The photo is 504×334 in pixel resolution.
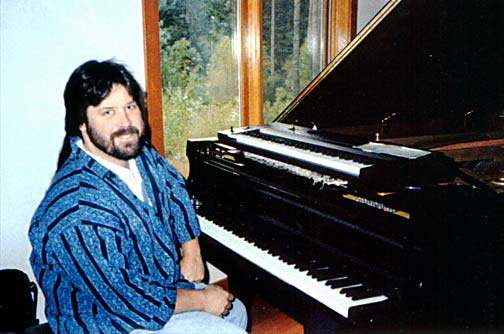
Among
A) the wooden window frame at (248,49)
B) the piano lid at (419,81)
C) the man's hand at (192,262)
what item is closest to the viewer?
the man's hand at (192,262)

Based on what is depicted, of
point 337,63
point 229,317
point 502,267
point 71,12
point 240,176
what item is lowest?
point 229,317

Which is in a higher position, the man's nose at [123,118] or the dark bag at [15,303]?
the man's nose at [123,118]

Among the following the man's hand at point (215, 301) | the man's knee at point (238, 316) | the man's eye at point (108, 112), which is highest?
the man's eye at point (108, 112)

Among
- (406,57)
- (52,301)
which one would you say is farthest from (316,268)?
(406,57)

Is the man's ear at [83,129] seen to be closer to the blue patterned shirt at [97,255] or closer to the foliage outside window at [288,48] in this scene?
the blue patterned shirt at [97,255]

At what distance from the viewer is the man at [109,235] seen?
1.69m

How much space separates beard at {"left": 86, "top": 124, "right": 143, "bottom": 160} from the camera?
193cm

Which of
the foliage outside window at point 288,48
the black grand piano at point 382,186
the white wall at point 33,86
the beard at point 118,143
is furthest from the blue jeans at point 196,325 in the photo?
the foliage outside window at point 288,48

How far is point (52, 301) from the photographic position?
1.77 metres

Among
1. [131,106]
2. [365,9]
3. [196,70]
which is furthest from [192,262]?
[365,9]

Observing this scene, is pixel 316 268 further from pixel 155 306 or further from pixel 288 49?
pixel 288 49

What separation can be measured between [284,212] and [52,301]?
0.96m

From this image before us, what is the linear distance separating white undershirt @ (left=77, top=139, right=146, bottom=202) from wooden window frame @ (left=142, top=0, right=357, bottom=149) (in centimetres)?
126

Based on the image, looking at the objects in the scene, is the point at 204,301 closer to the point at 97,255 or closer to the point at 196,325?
the point at 196,325
